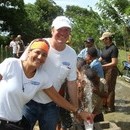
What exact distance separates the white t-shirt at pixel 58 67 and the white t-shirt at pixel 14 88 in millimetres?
360

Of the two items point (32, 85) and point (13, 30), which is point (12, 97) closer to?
point (32, 85)

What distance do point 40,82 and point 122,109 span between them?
5.27m

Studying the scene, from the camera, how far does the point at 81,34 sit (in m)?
28.2

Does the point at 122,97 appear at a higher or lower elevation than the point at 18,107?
lower

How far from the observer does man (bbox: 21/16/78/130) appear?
183 inches

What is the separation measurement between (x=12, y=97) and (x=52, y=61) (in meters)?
0.74

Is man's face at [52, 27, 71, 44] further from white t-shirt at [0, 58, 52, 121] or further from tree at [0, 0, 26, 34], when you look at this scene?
tree at [0, 0, 26, 34]

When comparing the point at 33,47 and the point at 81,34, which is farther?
the point at 81,34

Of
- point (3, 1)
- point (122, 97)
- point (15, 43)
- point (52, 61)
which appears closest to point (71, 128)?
point (52, 61)

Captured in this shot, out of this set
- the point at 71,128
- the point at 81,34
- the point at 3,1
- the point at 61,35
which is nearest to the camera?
the point at 61,35

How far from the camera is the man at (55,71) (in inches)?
183

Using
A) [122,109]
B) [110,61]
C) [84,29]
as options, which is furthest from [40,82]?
[84,29]

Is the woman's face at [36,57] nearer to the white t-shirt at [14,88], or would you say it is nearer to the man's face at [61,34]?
the white t-shirt at [14,88]

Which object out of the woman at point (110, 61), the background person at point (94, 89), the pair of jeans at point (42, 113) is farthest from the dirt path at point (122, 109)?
the pair of jeans at point (42, 113)
